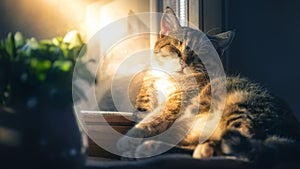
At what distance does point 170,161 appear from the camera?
756 mm

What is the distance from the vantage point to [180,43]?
1.40 m

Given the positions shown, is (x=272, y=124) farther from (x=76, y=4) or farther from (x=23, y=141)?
(x=76, y=4)

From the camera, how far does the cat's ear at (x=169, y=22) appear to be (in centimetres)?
136

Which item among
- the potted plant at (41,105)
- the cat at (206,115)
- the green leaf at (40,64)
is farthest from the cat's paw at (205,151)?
the green leaf at (40,64)

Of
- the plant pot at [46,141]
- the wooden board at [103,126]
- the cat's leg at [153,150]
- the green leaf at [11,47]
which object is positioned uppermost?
the green leaf at [11,47]

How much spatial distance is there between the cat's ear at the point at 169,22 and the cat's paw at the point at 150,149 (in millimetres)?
592

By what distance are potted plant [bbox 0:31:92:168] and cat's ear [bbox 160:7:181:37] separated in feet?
2.49

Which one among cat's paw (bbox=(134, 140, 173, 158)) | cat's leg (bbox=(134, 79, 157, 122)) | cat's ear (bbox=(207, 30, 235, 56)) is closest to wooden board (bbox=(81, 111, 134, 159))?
cat's leg (bbox=(134, 79, 157, 122))

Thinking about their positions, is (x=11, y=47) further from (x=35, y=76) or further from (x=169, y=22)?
(x=169, y=22)

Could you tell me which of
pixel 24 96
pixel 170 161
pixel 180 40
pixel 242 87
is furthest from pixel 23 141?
pixel 180 40

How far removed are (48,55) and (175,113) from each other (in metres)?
0.57

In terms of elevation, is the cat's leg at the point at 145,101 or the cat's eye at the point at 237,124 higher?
the cat's eye at the point at 237,124

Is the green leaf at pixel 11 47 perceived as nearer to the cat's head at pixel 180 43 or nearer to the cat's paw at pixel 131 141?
the cat's paw at pixel 131 141

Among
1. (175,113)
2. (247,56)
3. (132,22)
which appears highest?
(132,22)
